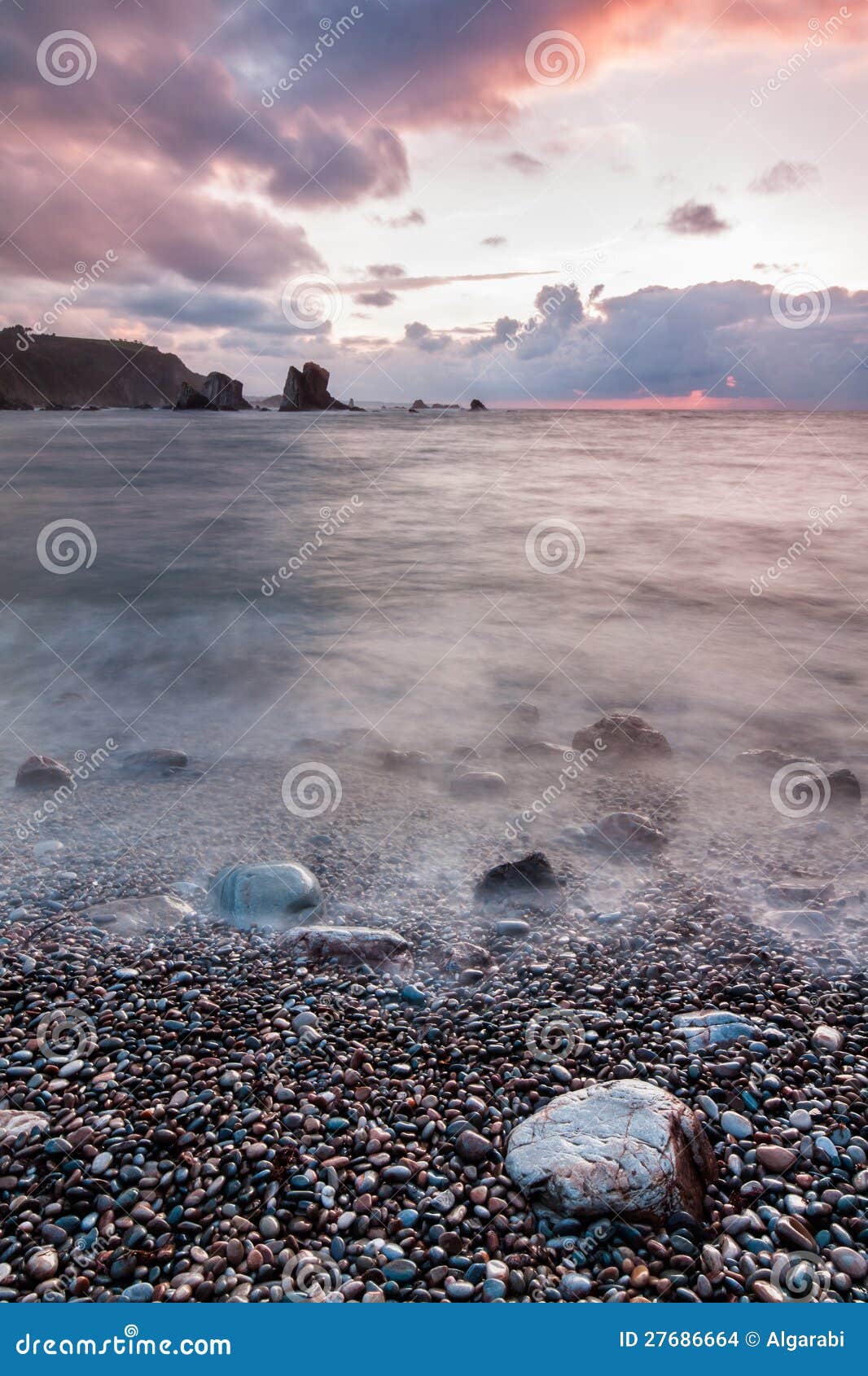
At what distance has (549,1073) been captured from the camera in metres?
4.08

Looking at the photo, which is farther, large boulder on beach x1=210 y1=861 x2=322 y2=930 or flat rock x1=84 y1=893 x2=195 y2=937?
large boulder on beach x1=210 y1=861 x2=322 y2=930

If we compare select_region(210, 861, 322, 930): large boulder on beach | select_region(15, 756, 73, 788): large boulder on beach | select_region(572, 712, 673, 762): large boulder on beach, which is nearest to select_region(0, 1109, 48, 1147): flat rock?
select_region(210, 861, 322, 930): large boulder on beach

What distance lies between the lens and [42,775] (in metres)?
7.93

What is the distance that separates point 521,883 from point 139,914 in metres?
2.99

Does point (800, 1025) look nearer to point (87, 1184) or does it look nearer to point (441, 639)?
point (87, 1184)

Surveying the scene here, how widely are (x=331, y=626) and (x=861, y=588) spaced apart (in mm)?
11999

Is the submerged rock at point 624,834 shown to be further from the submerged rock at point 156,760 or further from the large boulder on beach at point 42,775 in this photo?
the large boulder on beach at point 42,775

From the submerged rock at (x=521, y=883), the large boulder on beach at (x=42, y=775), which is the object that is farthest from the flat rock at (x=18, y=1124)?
the large boulder on beach at (x=42, y=775)

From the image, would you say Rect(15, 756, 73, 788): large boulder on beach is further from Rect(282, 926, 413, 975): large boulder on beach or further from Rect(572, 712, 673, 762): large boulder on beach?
Rect(572, 712, 673, 762): large boulder on beach

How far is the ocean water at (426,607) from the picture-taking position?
10.5 metres

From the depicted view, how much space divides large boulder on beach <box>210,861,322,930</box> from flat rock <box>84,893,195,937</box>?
29cm

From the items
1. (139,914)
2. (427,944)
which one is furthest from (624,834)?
(139,914)

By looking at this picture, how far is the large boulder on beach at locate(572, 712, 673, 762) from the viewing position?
8.78 meters

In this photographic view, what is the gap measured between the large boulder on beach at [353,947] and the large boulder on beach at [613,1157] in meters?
1.65
